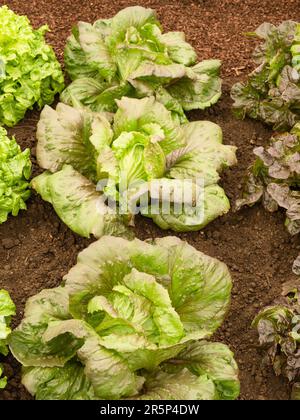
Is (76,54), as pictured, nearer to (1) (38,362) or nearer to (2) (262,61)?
(2) (262,61)

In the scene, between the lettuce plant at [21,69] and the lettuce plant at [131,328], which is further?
the lettuce plant at [21,69]

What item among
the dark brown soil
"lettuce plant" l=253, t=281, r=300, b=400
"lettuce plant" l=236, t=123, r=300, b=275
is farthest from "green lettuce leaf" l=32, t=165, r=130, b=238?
"lettuce plant" l=253, t=281, r=300, b=400

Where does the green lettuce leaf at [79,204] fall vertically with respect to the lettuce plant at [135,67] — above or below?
below

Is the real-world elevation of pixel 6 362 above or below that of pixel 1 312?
below

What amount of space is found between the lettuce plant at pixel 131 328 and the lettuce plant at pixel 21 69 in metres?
1.73

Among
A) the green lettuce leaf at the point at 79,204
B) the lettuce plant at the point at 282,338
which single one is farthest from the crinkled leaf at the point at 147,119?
the lettuce plant at the point at 282,338

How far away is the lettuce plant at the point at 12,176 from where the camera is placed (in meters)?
4.71

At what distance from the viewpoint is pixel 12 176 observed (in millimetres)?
4730

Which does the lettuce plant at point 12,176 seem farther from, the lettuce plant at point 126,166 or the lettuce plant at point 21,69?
the lettuce plant at point 21,69

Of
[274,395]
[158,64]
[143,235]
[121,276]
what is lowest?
[274,395]

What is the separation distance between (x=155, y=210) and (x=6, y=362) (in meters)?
1.33

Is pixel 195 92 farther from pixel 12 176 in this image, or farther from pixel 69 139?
pixel 12 176

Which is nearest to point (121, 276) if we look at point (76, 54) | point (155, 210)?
point (155, 210)

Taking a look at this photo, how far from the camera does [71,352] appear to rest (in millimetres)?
3977
